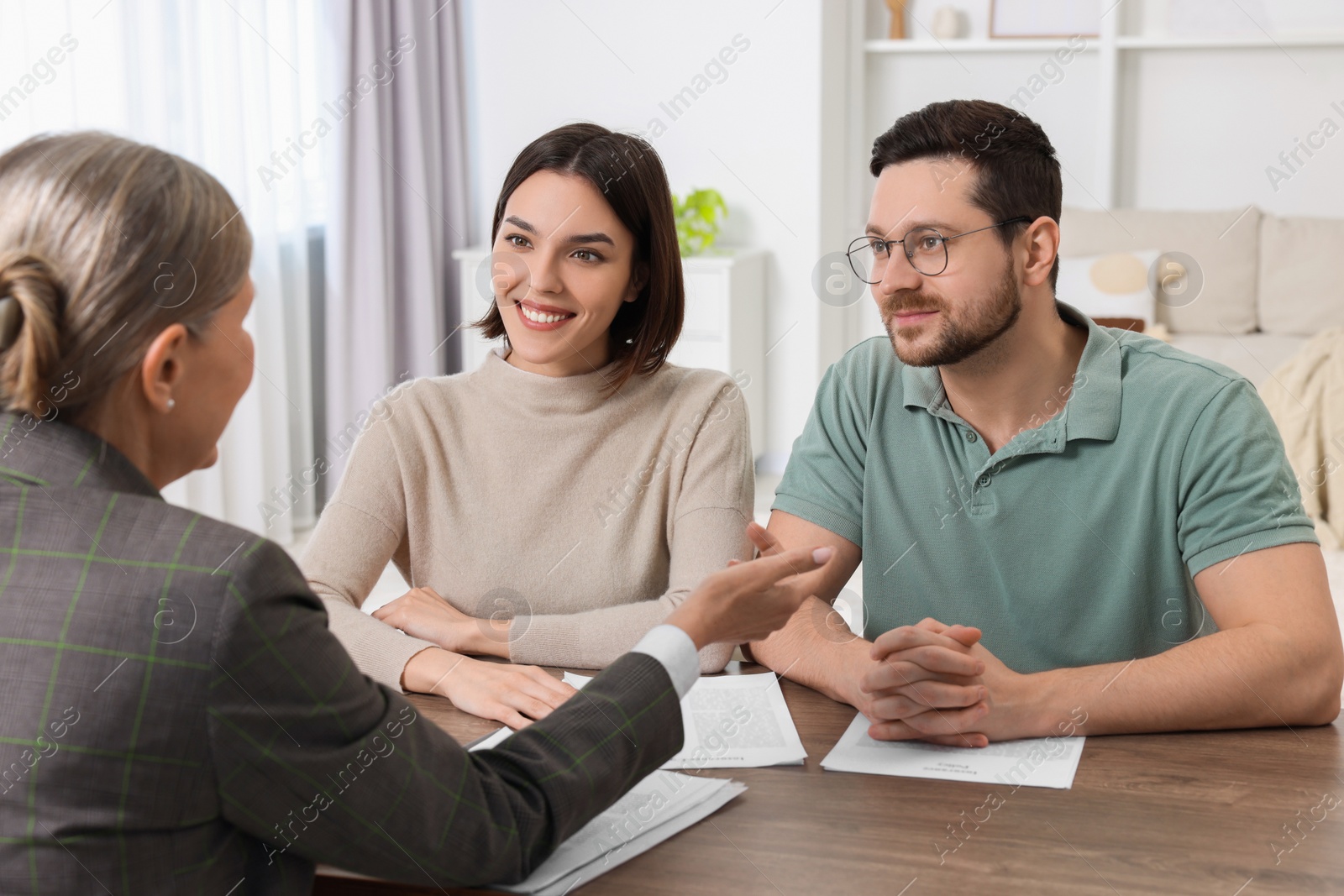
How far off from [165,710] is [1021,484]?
42.2 inches

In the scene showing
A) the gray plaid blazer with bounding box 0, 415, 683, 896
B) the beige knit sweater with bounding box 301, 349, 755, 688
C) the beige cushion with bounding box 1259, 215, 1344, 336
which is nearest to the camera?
the gray plaid blazer with bounding box 0, 415, 683, 896

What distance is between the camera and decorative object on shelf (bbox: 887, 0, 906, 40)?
5012 mm

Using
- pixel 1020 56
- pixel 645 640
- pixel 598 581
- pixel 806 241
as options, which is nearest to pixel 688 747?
pixel 645 640

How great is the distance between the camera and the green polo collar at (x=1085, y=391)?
1507 millimetres

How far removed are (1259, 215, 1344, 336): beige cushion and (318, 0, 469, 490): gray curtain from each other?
3.05 m

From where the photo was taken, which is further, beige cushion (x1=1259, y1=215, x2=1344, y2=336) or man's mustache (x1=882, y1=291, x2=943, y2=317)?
beige cushion (x1=1259, y1=215, x2=1344, y2=336)

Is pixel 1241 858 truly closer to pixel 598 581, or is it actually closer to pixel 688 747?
pixel 688 747

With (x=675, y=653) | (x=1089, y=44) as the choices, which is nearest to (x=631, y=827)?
(x=675, y=653)

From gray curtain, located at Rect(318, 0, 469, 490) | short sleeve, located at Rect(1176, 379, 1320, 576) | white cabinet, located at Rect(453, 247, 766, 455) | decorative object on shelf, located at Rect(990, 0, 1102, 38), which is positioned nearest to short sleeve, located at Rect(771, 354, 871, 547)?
short sleeve, located at Rect(1176, 379, 1320, 576)

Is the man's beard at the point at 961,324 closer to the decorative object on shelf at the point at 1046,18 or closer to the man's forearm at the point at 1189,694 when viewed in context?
the man's forearm at the point at 1189,694

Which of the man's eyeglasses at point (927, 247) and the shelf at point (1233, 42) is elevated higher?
the shelf at point (1233, 42)

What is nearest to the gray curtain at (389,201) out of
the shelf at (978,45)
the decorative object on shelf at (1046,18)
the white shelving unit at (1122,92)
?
the white shelving unit at (1122,92)

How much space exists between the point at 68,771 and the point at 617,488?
0.97 m

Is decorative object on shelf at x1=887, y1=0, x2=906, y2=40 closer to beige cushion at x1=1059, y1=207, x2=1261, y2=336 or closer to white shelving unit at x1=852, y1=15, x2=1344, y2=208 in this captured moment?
white shelving unit at x1=852, y1=15, x2=1344, y2=208
